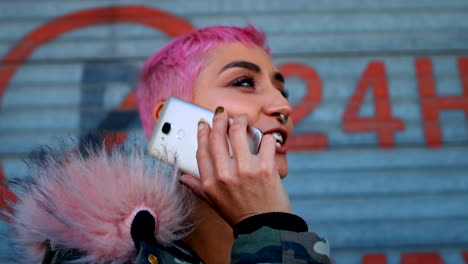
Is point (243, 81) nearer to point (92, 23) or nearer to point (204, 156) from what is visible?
point (204, 156)

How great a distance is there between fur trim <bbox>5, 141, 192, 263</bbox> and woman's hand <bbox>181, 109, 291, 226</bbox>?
0.10m

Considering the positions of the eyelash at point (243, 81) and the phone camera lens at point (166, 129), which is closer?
the phone camera lens at point (166, 129)

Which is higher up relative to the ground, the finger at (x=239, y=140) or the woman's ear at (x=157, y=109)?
the woman's ear at (x=157, y=109)

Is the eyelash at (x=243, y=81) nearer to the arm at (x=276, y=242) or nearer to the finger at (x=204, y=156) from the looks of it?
the finger at (x=204, y=156)

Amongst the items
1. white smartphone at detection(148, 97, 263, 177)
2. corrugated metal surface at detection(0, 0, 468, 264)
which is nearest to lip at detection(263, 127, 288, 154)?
white smartphone at detection(148, 97, 263, 177)

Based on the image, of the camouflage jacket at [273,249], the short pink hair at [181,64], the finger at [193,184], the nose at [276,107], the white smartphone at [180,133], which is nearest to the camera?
the camouflage jacket at [273,249]

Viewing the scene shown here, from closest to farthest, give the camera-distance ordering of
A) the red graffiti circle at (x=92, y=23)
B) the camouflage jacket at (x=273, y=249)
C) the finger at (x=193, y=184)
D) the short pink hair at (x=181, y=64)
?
the camouflage jacket at (x=273, y=249)
the finger at (x=193, y=184)
the short pink hair at (x=181, y=64)
the red graffiti circle at (x=92, y=23)

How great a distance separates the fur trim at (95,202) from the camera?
2.97ft

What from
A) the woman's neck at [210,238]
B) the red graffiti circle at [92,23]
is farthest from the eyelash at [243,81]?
the red graffiti circle at [92,23]

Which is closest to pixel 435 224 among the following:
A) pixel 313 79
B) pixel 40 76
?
pixel 313 79

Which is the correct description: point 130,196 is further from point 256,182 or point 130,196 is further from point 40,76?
point 40,76

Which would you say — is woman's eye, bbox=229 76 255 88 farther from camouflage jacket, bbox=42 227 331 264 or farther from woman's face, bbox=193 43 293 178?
camouflage jacket, bbox=42 227 331 264

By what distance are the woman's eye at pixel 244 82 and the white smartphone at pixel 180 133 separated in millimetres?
170

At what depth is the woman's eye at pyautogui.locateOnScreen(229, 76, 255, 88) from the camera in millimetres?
1354
